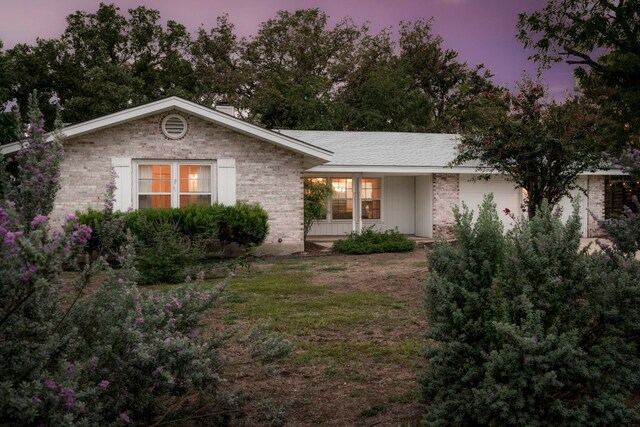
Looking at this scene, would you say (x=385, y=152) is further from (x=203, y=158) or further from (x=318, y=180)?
(x=203, y=158)

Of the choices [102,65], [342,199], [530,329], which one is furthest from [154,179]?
[102,65]

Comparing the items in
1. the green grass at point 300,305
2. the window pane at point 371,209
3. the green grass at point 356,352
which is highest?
the window pane at point 371,209

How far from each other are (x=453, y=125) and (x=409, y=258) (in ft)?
85.3

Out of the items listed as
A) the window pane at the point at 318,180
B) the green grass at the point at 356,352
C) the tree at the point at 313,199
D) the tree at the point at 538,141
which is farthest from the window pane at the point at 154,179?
the green grass at the point at 356,352

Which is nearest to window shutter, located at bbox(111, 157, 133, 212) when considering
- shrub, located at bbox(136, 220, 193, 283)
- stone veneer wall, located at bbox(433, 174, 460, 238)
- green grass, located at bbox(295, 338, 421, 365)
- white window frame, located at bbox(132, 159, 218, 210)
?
white window frame, located at bbox(132, 159, 218, 210)

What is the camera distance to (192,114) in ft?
51.4

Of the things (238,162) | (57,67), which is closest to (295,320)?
(238,162)

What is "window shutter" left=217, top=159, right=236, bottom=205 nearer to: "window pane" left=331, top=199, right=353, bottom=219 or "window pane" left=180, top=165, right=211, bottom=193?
"window pane" left=180, top=165, right=211, bottom=193

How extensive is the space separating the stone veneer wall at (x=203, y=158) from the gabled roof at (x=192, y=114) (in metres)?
0.25

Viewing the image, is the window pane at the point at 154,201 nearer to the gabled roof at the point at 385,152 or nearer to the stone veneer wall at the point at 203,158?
the stone veneer wall at the point at 203,158

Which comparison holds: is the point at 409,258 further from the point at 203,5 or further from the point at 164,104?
the point at 203,5

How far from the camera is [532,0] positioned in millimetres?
9789

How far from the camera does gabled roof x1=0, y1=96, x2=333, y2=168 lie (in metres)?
14.8

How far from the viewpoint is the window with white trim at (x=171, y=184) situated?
15.6 meters
